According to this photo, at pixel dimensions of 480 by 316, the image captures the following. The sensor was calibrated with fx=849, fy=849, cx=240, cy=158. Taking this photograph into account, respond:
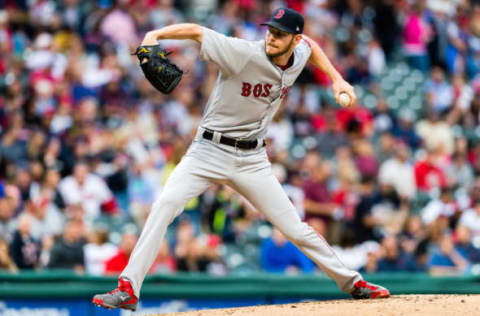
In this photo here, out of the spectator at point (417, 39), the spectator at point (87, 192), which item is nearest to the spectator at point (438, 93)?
the spectator at point (417, 39)

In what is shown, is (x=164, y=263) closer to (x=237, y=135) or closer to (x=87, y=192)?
(x=87, y=192)

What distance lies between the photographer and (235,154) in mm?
5383

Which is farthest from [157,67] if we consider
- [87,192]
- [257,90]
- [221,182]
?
[87,192]

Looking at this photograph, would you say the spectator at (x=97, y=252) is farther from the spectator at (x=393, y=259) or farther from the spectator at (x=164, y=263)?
the spectator at (x=393, y=259)

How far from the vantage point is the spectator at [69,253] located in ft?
27.9

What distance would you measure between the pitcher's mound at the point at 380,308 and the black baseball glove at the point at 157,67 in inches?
62.8

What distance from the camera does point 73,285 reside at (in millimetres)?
7523

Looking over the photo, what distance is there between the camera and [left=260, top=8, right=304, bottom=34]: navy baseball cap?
16.9 ft

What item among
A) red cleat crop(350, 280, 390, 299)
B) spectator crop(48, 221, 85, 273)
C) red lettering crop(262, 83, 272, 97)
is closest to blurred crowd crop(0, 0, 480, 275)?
spectator crop(48, 221, 85, 273)

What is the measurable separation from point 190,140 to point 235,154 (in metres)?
5.25

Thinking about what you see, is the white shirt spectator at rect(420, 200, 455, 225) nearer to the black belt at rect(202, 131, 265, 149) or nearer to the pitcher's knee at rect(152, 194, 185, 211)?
the black belt at rect(202, 131, 265, 149)

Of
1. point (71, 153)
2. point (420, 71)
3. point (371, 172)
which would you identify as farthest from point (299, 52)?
point (420, 71)

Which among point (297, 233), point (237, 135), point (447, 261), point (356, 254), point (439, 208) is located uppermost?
point (237, 135)

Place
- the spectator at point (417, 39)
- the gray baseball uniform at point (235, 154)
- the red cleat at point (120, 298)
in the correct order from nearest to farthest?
the red cleat at point (120, 298) → the gray baseball uniform at point (235, 154) → the spectator at point (417, 39)
